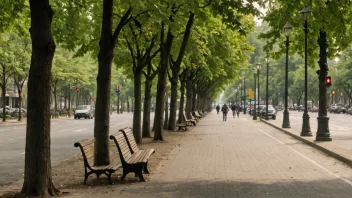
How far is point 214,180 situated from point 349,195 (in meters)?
2.73

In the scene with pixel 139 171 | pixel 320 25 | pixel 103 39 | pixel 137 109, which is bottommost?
A: pixel 139 171

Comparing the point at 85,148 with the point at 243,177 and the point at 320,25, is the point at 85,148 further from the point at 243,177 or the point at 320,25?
the point at 320,25

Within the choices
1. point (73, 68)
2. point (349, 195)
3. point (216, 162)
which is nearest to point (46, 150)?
point (349, 195)

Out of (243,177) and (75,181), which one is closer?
(75,181)

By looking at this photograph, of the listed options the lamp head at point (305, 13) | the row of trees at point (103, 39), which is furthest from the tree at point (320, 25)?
the row of trees at point (103, 39)

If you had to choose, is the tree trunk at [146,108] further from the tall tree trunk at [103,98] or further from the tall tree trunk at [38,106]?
the tall tree trunk at [38,106]

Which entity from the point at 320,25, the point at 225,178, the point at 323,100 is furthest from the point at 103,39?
the point at 323,100

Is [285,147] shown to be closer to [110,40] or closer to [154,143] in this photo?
[154,143]

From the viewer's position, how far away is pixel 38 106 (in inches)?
330

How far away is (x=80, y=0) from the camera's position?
51.6 feet

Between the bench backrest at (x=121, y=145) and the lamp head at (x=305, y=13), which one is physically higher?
the lamp head at (x=305, y=13)

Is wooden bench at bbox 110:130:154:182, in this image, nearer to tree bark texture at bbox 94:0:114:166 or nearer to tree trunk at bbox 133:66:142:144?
tree bark texture at bbox 94:0:114:166

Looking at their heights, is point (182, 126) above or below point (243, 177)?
above

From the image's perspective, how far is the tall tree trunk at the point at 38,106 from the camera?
27.5 ft
